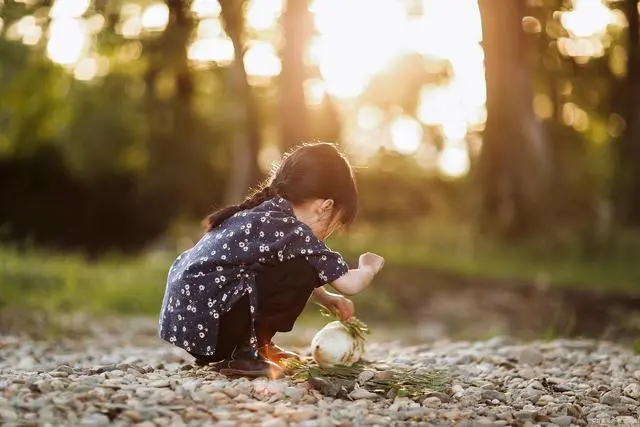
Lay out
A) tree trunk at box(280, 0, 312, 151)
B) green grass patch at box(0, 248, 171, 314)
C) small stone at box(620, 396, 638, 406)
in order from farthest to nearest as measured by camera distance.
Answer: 1. tree trunk at box(280, 0, 312, 151)
2. green grass patch at box(0, 248, 171, 314)
3. small stone at box(620, 396, 638, 406)

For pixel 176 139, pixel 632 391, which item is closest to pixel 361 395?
pixel 632 391

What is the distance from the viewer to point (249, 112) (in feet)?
46.0

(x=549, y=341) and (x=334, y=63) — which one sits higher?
(x=334, y=63)

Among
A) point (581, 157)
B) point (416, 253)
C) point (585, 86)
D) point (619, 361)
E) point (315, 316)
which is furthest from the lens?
point (581, 157)

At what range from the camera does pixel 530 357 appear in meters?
5.29

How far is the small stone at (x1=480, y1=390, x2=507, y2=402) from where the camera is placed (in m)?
4.16

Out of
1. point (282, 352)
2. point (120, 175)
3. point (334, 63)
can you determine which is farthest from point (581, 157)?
point (282, 352)

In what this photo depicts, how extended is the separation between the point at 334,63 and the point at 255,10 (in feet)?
5.86

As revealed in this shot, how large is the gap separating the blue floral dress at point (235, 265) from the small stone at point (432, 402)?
69cm

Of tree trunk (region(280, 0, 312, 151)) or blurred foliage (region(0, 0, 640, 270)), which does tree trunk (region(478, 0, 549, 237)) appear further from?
tree trunk (region(280, 0, 312, 151))

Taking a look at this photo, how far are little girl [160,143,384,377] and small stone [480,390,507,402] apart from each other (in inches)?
28.0

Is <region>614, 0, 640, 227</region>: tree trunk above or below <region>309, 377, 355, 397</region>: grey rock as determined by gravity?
above

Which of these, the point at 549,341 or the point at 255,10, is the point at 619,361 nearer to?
the point at 549,341

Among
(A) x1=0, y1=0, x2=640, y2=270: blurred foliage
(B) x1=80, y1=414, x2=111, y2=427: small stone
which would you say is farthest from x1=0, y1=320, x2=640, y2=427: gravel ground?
(A) x1=0, y1=0, x2=640, y2=270: blurred foliage
